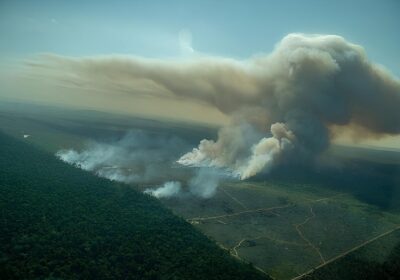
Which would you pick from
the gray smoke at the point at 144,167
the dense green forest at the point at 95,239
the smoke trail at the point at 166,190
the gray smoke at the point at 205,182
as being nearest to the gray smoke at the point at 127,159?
the gray smoke at the point at 144,167

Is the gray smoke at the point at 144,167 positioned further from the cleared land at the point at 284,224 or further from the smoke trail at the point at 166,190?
the cleared land at the point at 284,224

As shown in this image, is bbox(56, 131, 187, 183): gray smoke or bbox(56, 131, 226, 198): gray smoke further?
bbox(56, 131, 187, 183): gray smoke

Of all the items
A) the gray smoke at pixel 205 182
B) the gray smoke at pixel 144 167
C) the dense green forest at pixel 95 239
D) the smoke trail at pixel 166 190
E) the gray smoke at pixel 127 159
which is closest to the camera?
the dense green forest at pixel 95 239

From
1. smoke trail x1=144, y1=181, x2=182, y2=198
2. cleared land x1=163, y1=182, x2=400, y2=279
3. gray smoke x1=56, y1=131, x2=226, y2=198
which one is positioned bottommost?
cleared land x1=163, y1=182, x2=400, y2=279

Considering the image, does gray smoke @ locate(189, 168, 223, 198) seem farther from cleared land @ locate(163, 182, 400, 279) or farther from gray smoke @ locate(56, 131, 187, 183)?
gray smoke @ locate(56, 131, 187, 183)

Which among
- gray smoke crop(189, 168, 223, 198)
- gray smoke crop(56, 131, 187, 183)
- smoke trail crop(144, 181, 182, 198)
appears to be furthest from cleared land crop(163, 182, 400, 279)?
gray smoke crop(56, 131, 187, 183)

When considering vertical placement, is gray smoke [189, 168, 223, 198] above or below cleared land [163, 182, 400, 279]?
above

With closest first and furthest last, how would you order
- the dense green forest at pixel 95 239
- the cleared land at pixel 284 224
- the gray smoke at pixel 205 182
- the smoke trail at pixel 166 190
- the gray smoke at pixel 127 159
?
the dense green forest at pixel 95 239
the cleared land at pixel 284 224
the smoke trail at pixel 166 190
the gray smoke at pixel 205 182
the gray smoke at pixel 127 159

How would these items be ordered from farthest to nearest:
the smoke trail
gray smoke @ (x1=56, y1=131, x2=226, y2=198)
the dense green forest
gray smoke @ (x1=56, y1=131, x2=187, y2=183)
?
gray smoke @ (x1=56, y1=131, x2=187, y2=183) < gray smoke @ (x1=56, y1=131, x2=226, y2=198) < the smoke trail < the dense green forest

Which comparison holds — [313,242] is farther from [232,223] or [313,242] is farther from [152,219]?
[152,219]

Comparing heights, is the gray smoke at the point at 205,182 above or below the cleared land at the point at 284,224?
above
